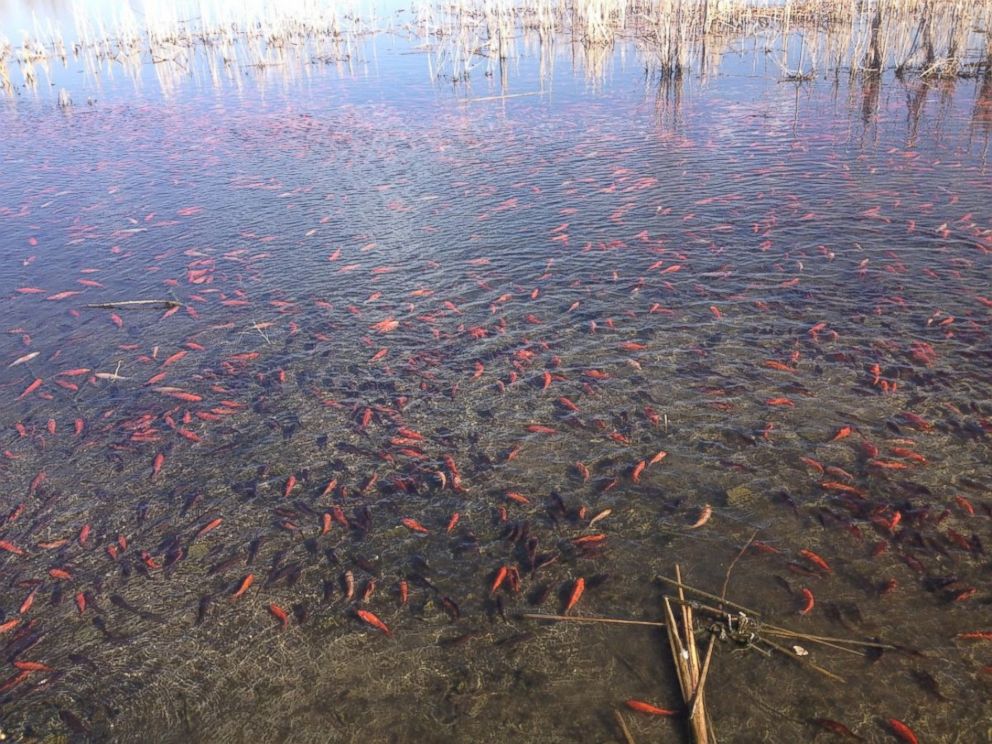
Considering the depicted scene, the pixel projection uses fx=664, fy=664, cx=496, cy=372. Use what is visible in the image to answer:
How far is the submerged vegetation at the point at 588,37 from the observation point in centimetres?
2258

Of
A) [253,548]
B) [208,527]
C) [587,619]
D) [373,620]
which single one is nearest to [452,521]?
[373,620]

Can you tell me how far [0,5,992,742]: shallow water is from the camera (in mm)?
4770

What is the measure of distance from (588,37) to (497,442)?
27.3 metres

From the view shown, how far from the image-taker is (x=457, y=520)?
20.2ft

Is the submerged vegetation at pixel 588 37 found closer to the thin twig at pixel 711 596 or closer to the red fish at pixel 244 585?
the thin twig at pixel 711 596

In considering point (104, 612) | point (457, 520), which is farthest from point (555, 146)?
point (104, 612)

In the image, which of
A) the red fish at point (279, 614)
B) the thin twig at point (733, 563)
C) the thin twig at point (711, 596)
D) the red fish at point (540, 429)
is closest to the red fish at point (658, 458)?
the red fish at point (540, 429)

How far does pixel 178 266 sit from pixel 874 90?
20.4 meters

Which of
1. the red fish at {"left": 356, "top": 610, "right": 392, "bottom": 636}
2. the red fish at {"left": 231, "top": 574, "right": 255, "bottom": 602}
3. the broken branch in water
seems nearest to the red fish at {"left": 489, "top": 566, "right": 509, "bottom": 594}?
the red fish at {"left": 356, "top": 610, "right": 392, "bottom": 636}

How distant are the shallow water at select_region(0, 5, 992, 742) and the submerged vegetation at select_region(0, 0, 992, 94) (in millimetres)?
9791

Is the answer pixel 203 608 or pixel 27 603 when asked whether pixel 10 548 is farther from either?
pixel 203 608

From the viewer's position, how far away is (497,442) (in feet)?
23.3

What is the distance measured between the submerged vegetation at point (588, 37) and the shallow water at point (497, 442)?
385 inches

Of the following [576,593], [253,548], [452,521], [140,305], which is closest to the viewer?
[576,593]
